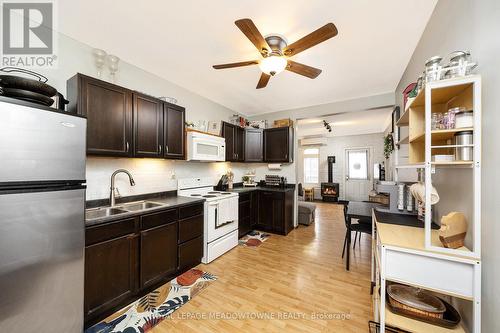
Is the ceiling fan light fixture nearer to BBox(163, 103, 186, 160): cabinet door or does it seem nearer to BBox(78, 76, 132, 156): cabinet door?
BBox(163, 103, 186, 160): cabinet door

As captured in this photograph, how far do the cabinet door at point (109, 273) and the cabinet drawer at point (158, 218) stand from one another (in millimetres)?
155

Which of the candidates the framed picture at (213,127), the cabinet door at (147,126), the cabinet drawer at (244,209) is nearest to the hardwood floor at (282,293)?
the cabinet drawer at (244,209)

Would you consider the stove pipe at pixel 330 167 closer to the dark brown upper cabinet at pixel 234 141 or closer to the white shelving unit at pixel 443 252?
the dark brown upper cabinet at pixel 234 141

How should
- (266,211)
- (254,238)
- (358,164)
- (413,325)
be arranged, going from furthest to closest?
1. (358,164)
2. (266,211)
3. (254,238)
4. (413,325)

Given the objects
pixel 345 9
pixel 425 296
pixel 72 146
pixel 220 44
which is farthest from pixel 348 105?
pixel 72 146

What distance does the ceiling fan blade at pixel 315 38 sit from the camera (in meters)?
1.40

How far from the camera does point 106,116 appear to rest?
189 centimetres

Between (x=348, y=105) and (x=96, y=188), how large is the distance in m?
4.09

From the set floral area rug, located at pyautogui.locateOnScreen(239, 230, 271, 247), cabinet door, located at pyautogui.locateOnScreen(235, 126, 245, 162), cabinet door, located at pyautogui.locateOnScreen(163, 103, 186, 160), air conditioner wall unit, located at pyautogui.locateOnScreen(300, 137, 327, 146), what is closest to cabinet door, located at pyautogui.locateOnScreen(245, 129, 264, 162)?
cabinet door, located at pyautogui.locateOnScreen(235, 126, 245, 162)

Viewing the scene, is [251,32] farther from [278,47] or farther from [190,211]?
[190,211]

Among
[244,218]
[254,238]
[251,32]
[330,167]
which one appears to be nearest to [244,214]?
[244,218]

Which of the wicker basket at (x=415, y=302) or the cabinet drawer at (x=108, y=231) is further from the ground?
the cabinet drawer at (x=108, y=231)

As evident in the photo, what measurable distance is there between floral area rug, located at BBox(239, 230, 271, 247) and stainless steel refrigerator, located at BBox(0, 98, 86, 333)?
229 centimetres

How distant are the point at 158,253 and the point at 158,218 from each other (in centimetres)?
38
